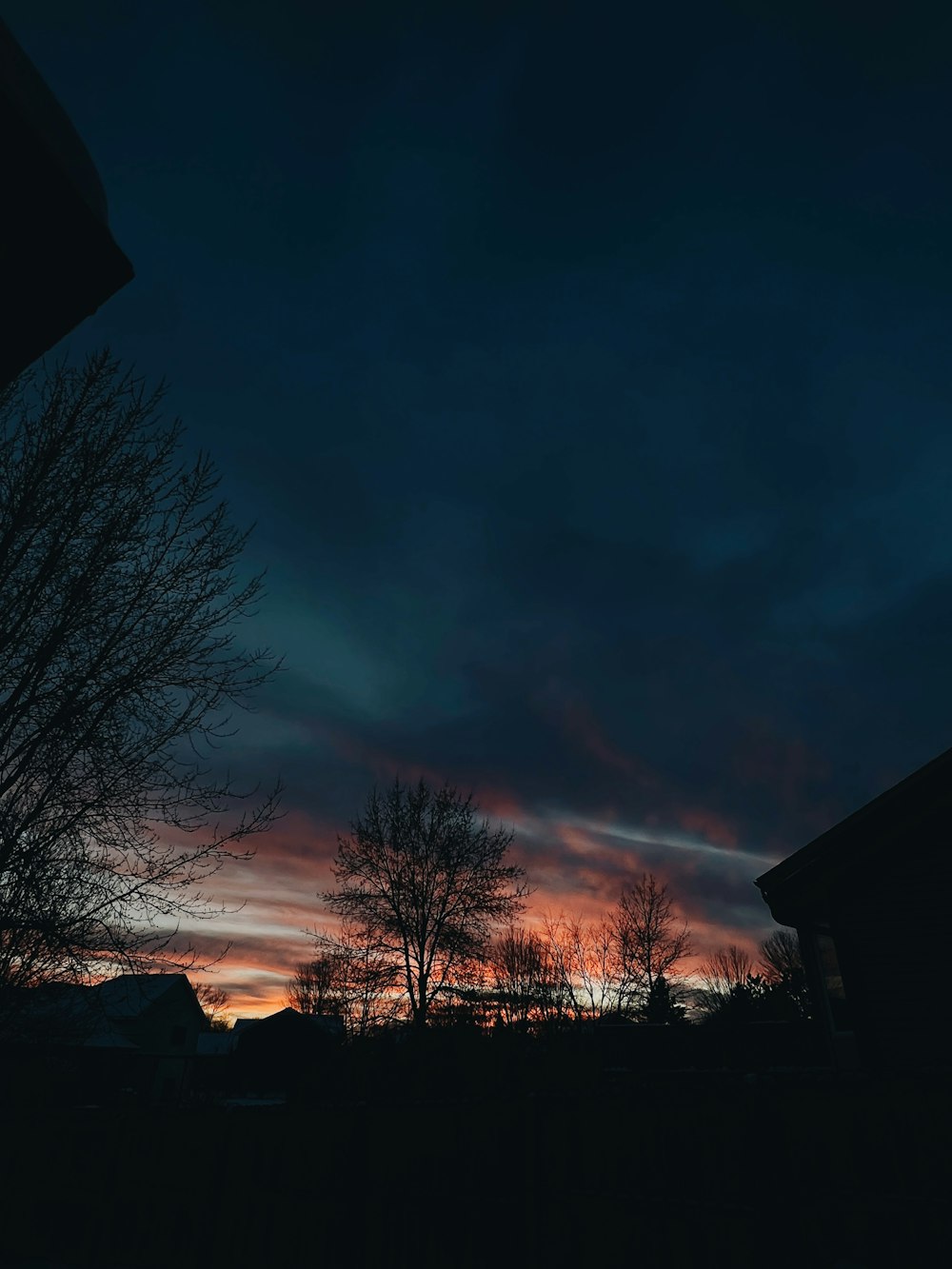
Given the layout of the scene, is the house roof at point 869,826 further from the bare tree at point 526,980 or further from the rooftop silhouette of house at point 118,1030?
the bare tree at point 526,980

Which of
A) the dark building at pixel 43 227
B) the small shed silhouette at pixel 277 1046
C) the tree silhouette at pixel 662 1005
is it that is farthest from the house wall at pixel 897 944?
the tree silhouette at pixel 662 1005

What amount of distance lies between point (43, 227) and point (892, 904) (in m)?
13.2

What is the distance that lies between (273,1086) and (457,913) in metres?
19.3

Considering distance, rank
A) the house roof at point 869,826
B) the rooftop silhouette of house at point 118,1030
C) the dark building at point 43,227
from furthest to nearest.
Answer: the house roof at point 869,826 → the rooftop silhouette of house at point 118,1030 → the dark building at point 43,227

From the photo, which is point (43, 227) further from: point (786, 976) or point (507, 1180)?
point (786, 976)

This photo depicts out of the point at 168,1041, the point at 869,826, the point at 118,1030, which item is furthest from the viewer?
the point at 168,1041

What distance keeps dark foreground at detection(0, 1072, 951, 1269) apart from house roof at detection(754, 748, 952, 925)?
5441 mm

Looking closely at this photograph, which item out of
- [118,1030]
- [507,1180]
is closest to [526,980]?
[118,1030]

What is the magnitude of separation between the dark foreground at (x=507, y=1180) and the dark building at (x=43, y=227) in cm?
638

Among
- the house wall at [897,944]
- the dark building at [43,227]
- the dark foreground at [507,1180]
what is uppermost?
the house wall at [897,944]

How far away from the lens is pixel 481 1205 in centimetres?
647

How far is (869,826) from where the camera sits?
1141 cm

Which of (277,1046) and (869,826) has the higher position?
(869,826)

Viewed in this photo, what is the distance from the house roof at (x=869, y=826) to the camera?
11109 mm
